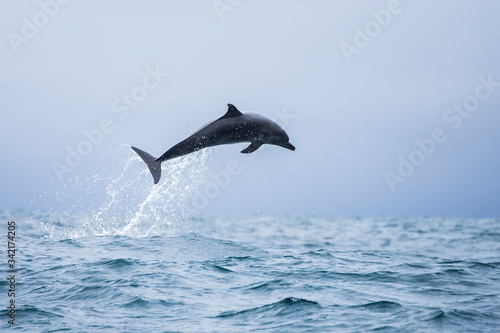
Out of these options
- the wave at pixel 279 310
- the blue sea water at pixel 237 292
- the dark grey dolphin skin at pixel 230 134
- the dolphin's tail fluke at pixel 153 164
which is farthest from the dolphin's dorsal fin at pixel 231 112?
the wave at pixel 279 310

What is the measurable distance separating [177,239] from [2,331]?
784 cm

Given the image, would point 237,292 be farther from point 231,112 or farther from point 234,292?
point 231,112

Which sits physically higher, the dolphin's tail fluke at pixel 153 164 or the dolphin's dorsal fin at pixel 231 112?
the dolphin's dorsal fin at pixel 231 112

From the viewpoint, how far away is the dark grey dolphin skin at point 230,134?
Answer: 9.38 m

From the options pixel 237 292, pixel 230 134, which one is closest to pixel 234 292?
pixel 237 292

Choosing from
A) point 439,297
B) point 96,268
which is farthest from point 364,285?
point 96,268

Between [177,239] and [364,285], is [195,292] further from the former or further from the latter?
[177,239]

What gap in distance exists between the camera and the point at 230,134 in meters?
9.55

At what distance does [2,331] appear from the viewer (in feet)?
22.6

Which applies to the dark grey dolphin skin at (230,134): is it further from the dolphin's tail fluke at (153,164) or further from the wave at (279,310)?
the wave at (279,310)

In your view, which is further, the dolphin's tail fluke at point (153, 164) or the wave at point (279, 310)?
the dolphin's tail fluke at point (153, 164)

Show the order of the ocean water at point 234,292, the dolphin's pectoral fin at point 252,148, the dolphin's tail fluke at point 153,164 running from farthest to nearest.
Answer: the dolphin's pectoral fin at point 252,148, the dolphin's tail fluke at point 153,164, the ocean water at point 234,292

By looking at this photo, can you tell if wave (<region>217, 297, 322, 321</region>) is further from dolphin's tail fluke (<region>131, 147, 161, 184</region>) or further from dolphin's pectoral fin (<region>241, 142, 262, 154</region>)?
dolphin's tail fluke (<region>131, 147, 161, 184</region>)

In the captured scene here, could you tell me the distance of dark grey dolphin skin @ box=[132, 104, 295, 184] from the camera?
369 inches
